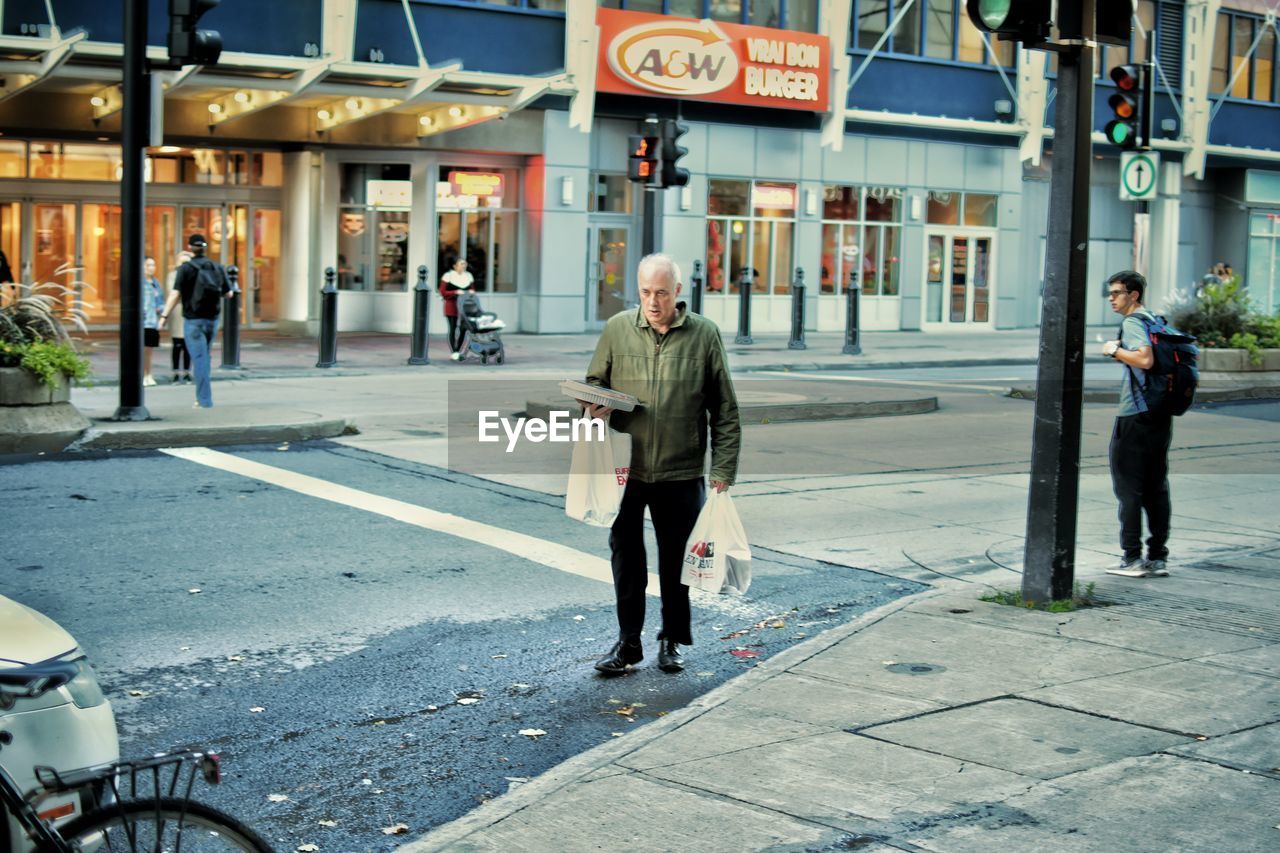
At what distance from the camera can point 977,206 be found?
125 ft

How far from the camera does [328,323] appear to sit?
22859 mm

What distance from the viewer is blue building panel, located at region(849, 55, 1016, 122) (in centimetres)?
3566

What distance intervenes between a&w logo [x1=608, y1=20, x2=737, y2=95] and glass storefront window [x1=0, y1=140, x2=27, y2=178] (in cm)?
1102

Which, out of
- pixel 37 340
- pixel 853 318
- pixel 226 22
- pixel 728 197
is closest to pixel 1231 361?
pixel 853 318

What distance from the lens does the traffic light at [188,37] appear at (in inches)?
578

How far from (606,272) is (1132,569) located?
24390mm

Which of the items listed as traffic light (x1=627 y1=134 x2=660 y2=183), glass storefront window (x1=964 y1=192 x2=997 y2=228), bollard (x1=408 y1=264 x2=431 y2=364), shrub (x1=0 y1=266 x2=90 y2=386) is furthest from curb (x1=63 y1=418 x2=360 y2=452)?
glass storefront window (x1=964 y1=192 x2=997 y2=228)

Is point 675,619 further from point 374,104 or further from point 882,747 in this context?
point 374,104

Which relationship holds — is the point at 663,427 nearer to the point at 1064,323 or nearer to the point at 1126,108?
the point at 1064,323

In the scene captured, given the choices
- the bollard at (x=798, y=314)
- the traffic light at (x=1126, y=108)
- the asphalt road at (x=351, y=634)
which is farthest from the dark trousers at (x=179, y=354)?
the bollard at (x=798, y=314)

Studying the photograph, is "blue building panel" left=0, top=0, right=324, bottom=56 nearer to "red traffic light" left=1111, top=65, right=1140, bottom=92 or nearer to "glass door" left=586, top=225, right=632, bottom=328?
"glass door" left=586, top=225, right=632, bottom=328

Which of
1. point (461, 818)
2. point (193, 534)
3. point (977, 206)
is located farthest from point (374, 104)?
point (461, 818)

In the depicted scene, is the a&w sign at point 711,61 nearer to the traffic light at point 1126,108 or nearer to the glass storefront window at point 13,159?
the glass storefront window at point 13,159

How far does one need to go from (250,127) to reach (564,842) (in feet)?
86.3
